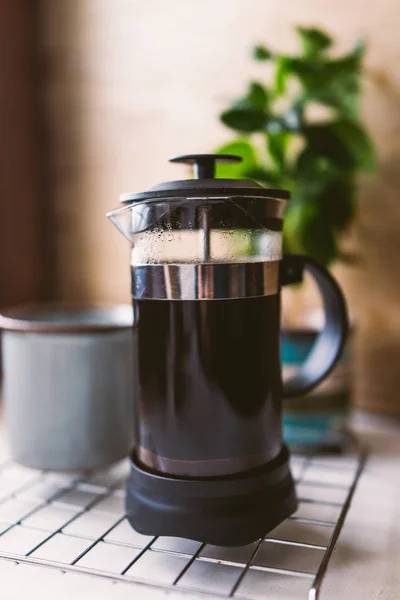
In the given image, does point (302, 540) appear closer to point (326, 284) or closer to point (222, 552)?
point (222, 552)

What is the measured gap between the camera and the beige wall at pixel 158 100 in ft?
3.02

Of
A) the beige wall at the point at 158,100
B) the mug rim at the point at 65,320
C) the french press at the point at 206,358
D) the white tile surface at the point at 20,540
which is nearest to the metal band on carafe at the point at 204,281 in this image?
the french press at the point at 206,358

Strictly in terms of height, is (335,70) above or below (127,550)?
above

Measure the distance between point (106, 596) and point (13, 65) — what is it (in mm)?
939

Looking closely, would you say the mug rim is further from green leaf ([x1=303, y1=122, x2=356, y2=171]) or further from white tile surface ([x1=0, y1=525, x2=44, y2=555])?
green leaf ([x1=303, y1=122, x2=356, y2=171])

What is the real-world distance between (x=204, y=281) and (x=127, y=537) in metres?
0.26

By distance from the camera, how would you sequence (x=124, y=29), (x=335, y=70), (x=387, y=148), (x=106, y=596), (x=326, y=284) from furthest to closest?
(x=124, y=29)
(x=387, y=148)
(x=335, y=70)
(x=326, y=284)
(x=106, y=596)

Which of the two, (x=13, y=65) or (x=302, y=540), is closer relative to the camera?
(x=302, y=540)

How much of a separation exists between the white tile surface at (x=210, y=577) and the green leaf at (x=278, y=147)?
51cm

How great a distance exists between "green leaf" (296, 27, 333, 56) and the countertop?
1.89ft

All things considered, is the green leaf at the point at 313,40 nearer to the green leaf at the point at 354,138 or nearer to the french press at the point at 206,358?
the green leaf at the point at 354,138

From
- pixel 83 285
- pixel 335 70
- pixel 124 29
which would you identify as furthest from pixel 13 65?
pixel 335 70

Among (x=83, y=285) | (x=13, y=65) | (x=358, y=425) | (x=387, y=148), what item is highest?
(x=13, y=65)

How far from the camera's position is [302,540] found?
1.85 ft
